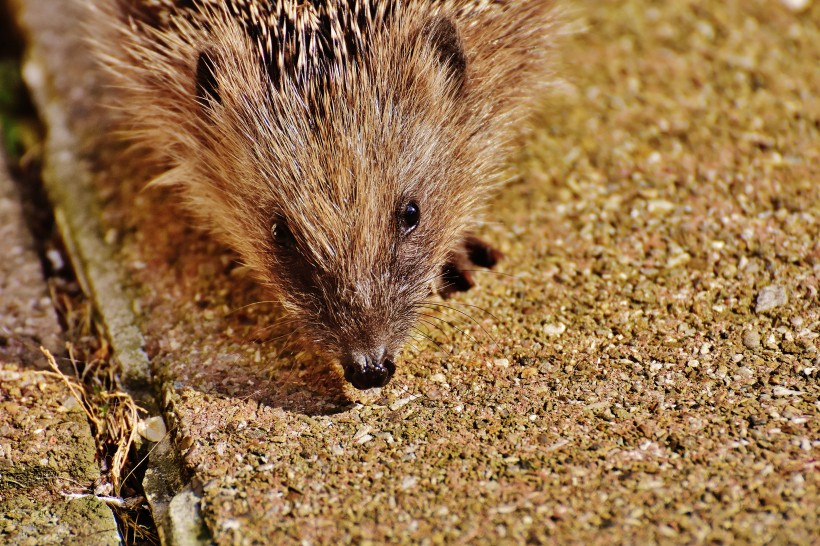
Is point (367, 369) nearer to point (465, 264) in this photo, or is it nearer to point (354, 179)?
point (354, 179)

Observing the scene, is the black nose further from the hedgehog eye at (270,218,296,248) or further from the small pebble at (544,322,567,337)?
the small pebble at (544,322,567,337)

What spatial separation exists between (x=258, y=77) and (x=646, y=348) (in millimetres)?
1585

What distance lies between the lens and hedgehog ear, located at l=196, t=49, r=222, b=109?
2.89m

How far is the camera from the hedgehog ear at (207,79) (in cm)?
289

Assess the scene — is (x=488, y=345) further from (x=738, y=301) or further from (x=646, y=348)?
(x=738, y=301)

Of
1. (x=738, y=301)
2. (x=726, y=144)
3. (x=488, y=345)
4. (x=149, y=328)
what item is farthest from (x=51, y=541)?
(x=726, y=144)

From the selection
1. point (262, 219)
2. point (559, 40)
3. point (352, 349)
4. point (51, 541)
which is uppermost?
point (559, 40)

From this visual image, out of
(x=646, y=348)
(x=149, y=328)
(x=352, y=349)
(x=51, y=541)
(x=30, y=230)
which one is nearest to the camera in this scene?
(x=51, y=541)

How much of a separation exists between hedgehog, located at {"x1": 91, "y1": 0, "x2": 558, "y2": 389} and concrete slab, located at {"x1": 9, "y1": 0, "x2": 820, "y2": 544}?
20 cm

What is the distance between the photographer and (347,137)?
104 inches

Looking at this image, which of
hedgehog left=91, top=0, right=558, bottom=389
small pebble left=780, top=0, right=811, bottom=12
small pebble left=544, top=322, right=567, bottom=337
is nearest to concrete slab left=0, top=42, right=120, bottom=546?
hedgehog left=91, top=0, right=558, bottom=389

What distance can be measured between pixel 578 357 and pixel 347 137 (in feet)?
3.40

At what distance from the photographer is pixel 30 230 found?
3.47 m

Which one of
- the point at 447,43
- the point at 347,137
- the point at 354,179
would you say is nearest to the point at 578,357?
the point at 354,179
